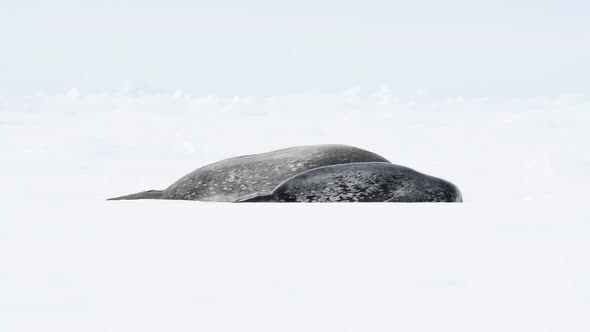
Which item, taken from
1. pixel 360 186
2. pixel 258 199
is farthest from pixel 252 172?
pixel 360 186

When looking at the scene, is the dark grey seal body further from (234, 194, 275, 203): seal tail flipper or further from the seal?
the seal

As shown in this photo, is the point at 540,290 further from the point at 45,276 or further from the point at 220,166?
the point at 220,166

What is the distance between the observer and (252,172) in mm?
8016

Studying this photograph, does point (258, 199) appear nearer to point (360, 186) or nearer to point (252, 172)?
point (360, 186)

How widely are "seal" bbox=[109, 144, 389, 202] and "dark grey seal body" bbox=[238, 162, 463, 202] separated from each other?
641 mm

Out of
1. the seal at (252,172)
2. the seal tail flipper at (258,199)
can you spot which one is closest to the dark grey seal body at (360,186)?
the seal tail flipper at (258,199)

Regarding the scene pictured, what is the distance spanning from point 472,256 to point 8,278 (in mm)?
1898

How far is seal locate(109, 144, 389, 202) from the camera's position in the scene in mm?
7824

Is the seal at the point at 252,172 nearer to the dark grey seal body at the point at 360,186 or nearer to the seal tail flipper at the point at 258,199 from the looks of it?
the dark grey seal body at the point at 360,186

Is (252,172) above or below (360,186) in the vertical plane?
above

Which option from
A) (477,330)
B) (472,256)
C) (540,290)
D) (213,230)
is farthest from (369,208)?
(477,330)

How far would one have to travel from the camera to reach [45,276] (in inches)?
114

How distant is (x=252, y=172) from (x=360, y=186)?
4.65ft

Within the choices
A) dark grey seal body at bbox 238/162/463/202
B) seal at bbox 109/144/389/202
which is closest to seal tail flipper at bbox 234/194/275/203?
dark grey seal body at bbox 238/162/463/202
